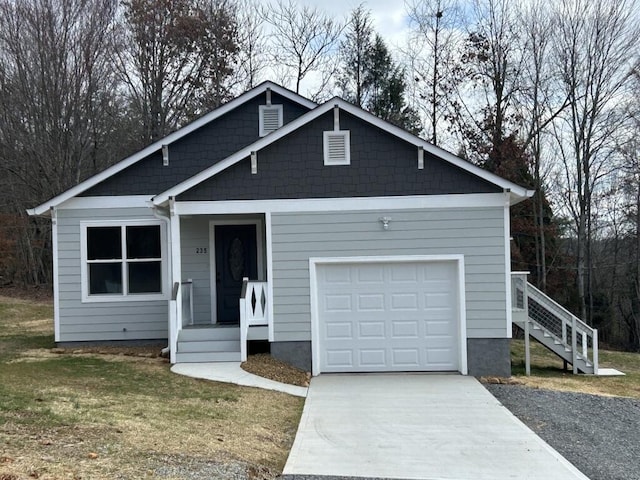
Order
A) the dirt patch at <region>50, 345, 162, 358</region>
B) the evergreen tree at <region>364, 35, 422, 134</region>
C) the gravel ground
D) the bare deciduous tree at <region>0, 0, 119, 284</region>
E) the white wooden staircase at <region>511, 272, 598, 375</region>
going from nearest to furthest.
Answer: the gravel ground → the dirt patch at <region>50, 345, 162, 358</region> → the white wooden staircase at <region>511, 272, 598, 375</region> → the bare deciduous tree at <region>0, 0, 119, 284</region> → the evergreen tree at <region>364, 35, 422, 134</region>

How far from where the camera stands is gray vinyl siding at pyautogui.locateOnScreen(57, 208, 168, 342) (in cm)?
1249

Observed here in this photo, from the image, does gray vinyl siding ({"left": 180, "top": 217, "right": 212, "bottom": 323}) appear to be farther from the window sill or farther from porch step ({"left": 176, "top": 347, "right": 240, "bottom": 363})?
porch step ({"left": 176, "top": 347, "right": 240, "bottom": 363})

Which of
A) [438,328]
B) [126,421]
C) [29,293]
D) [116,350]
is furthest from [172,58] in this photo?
[126,421]

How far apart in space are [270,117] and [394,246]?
4714 millimetres

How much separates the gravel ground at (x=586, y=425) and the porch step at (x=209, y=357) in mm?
4441

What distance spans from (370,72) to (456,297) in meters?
19.6

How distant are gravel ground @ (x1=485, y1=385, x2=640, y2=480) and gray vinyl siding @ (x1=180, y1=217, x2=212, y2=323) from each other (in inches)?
239

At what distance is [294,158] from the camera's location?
35.5 ft

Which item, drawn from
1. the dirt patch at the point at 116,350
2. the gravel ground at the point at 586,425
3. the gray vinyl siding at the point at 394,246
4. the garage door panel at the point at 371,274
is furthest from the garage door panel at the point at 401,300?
the dirt patch at the point at 116,350

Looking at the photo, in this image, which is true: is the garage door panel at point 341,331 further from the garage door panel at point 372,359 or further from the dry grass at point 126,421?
the dry grass at point 126,421

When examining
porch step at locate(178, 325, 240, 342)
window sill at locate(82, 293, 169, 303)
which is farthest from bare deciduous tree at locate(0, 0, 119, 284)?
porch step at locate(178, 325, 240, 342)

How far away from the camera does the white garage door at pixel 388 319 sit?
10.8 m

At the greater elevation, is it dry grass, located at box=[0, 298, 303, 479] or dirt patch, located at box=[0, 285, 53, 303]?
dirt patch, located at box=[0, 285, 53, 303]

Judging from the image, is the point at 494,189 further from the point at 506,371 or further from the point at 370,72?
the point at 370,72
